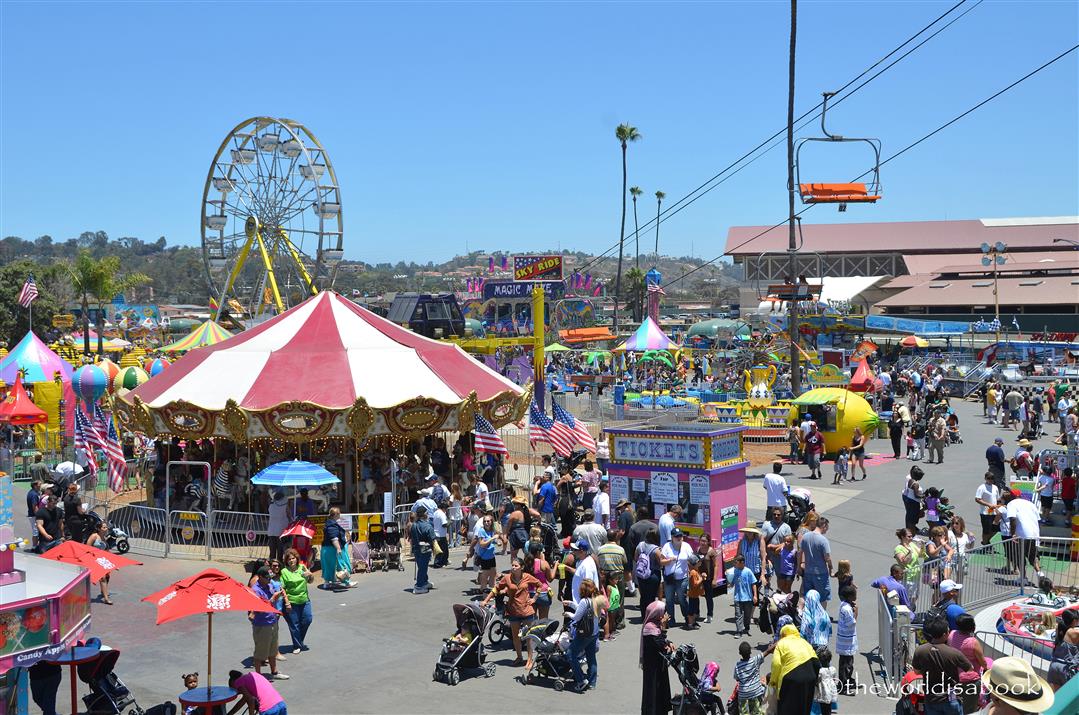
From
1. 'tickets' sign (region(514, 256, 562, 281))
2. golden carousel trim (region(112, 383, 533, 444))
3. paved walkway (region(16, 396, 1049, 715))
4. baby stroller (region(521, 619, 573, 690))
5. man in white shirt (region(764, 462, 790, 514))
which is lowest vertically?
paved walkway (region(16, 396, 1049, 715))

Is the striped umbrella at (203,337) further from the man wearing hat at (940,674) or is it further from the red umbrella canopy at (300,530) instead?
the man wearing hat at (940,674)

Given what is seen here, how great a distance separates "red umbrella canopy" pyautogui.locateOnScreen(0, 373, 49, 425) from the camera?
2594 centimetres

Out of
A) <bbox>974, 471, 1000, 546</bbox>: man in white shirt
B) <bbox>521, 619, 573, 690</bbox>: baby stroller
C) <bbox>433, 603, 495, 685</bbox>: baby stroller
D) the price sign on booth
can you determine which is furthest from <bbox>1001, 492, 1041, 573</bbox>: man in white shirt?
<bbox>433, 603, 495, 685</bbox>: baby stroller

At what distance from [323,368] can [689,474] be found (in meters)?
7.72

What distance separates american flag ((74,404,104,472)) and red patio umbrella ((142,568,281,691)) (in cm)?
1230

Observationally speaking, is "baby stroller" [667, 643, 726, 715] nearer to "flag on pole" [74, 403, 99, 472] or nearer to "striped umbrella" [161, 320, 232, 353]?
"flag on pole" [74, 403, 99, 472]

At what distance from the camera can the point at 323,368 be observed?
760 inches

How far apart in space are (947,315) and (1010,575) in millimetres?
59459

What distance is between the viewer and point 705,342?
5519 centimetres

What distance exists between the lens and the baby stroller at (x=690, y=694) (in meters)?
8.93

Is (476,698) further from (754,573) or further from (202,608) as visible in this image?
(754,573)

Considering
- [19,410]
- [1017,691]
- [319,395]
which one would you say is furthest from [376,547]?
[19,410]

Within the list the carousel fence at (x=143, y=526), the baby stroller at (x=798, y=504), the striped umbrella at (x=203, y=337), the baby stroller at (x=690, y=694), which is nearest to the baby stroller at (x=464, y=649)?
the baby stroller at (x=690, y=694)

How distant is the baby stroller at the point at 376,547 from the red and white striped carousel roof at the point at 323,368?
2609 mm
